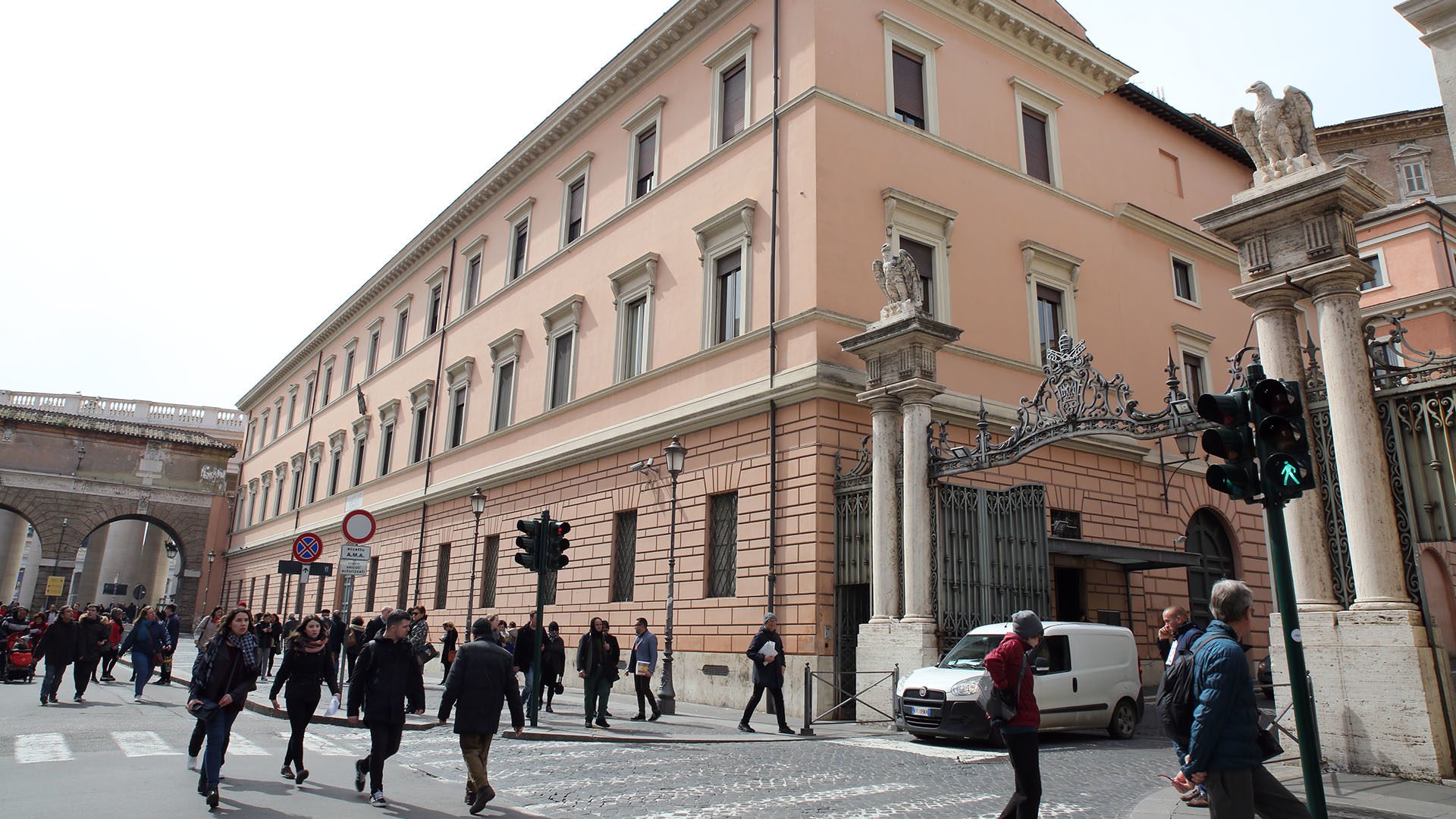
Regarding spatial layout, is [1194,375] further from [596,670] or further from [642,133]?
[596,670]

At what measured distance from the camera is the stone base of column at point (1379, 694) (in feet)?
25.5

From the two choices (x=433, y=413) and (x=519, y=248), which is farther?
(x=433, y=413)

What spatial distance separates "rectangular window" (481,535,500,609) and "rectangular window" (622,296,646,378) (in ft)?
22.5

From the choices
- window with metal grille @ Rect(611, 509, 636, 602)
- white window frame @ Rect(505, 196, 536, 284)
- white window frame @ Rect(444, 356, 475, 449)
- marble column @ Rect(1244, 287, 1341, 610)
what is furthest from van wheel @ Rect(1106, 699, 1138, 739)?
white window frame @ Rect(444, 356, 475, 449)

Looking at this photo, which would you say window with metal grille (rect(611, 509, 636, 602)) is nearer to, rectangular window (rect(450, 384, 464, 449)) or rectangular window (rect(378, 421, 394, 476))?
rectangular window (rect(450, 384, 464, 449))

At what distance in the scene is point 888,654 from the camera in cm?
1389

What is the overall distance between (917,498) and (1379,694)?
673 cm

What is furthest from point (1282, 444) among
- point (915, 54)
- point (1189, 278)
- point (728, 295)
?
point (1189, 278)

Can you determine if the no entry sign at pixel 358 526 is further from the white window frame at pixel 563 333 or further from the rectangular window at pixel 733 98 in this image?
the rectangular window at pixel 733 98

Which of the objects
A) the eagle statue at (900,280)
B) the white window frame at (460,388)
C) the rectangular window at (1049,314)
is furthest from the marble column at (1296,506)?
the white window frame at (460,388)

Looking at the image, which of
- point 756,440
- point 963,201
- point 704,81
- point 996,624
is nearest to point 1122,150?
point 963,201

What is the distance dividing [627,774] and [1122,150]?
66.8 ft

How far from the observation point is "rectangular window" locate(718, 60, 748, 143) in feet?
63.6

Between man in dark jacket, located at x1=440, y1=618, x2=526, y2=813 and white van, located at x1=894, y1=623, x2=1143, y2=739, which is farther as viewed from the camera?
white van, located at x1=894, y1=623, x2=1143, y2=739
